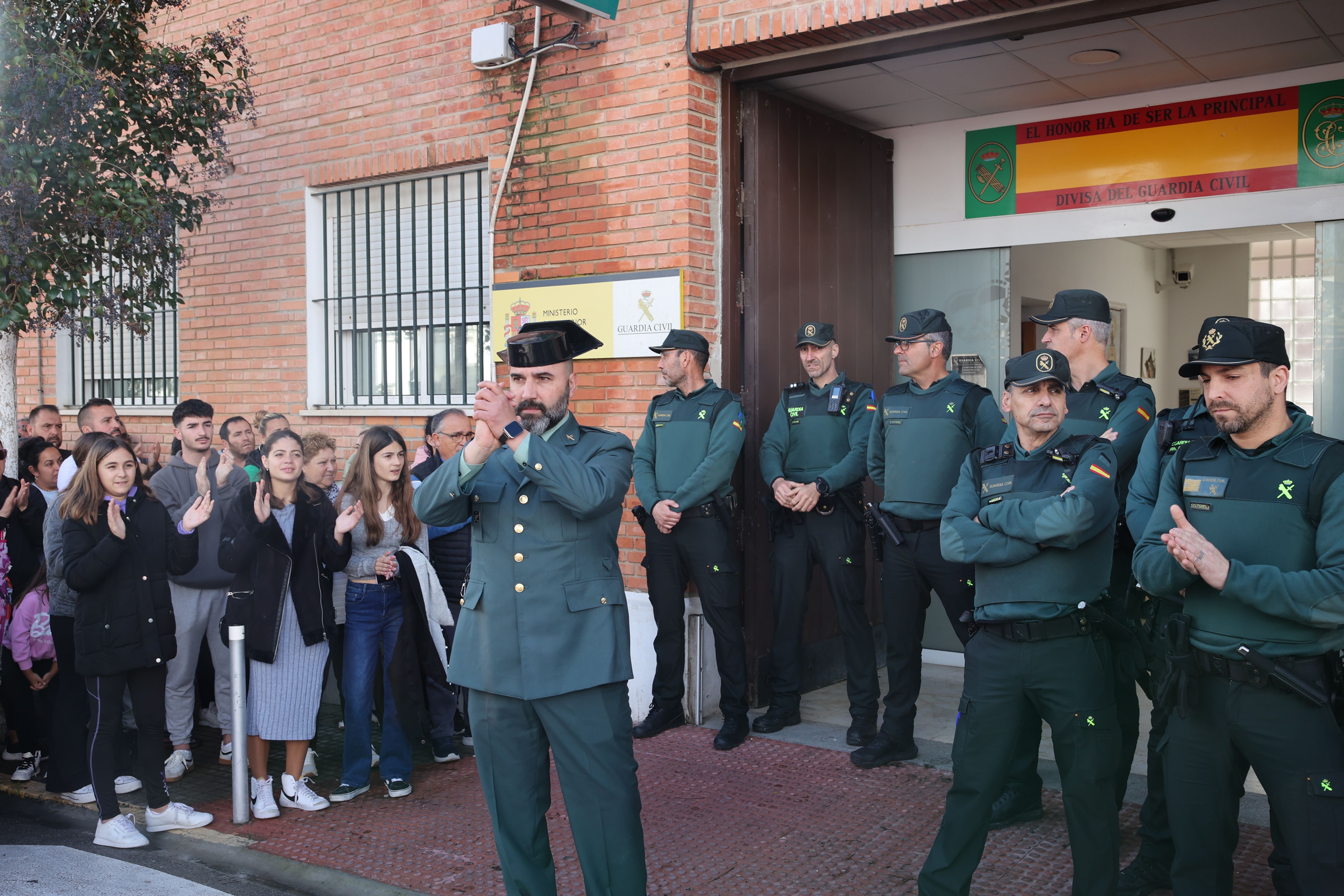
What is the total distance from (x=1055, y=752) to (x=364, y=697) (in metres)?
3.31

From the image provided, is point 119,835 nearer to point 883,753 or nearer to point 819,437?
point 883,753

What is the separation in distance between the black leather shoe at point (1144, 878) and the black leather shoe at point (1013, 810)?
64cm

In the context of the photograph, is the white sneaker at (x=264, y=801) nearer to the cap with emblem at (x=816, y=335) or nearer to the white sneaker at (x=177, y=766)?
the white sneaker at (x=177, y=766)

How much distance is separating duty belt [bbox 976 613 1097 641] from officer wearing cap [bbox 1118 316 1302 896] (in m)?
0.25

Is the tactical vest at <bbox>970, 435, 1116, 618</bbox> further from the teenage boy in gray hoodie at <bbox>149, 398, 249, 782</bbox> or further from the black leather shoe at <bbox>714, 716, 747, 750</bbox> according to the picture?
the teenage boy in gray hoodie at <bbox>149, 398, 249, 782</bbox>

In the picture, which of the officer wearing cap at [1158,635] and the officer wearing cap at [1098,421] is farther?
the officer wearing cap at [1098,421]

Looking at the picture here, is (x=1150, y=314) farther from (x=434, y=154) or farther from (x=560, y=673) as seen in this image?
(x=560, y=673)

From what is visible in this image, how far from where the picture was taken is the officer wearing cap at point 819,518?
232 inches

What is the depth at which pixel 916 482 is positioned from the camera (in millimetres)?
5430

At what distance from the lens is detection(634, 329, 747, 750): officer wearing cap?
5934mm

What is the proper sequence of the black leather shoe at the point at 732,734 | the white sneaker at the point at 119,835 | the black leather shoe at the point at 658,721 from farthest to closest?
1. the black leather shoe at the point at 658,721
2. the black leather shoe at the point at 732,734
3. the white sneaker at the point at 119,835

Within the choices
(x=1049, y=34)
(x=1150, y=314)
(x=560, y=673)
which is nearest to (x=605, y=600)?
(x=560, y=673)

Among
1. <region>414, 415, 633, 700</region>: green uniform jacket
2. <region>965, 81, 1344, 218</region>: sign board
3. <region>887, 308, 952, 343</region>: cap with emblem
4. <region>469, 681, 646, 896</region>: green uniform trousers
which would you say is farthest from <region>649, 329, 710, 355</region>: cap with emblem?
<region>469, 681, 646, 896</region>: green uniform trousers

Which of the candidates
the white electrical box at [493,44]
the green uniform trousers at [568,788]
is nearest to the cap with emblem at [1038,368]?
the green uniform trousers at [568,788]
